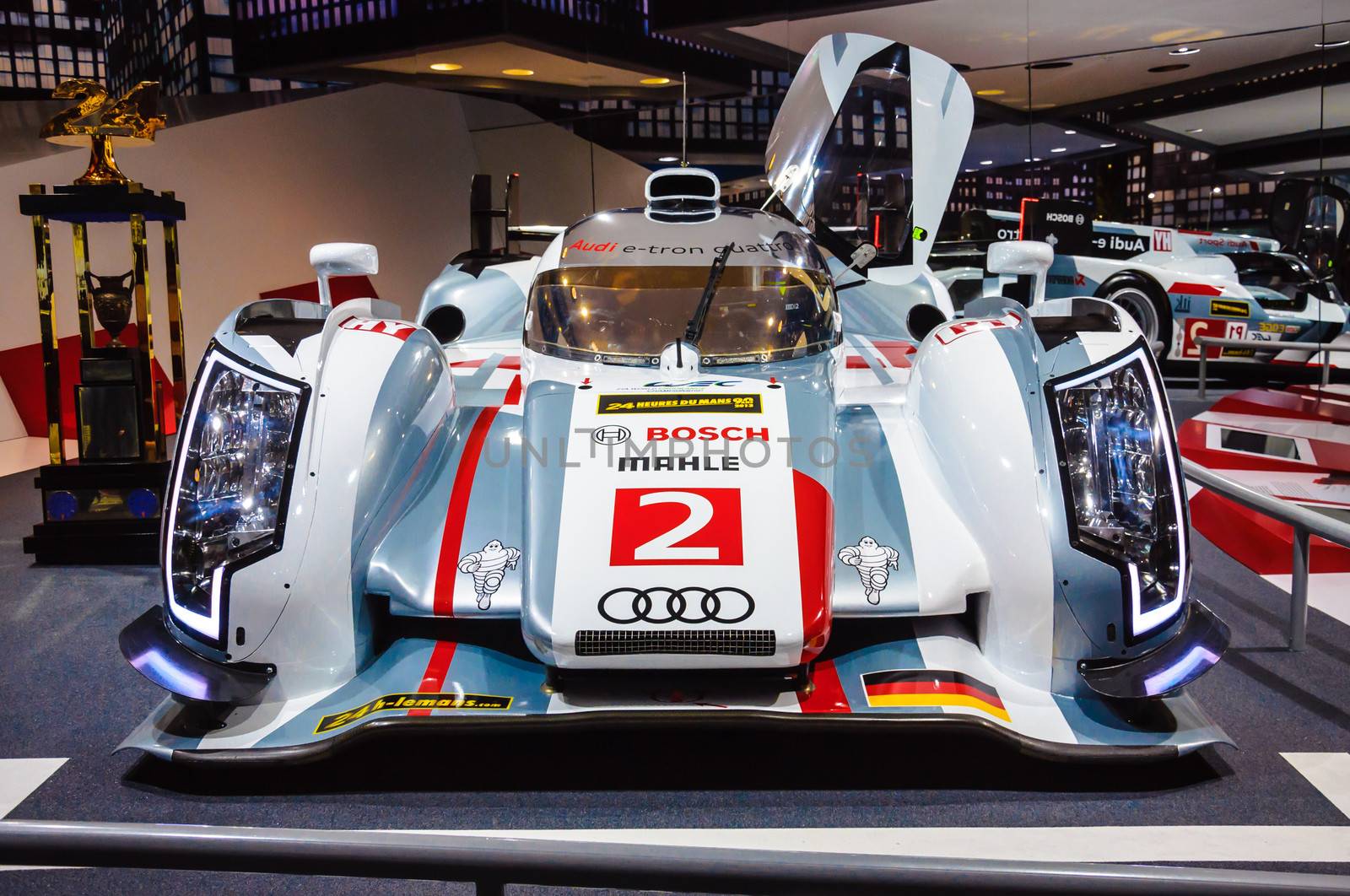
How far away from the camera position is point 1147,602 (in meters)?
2.27

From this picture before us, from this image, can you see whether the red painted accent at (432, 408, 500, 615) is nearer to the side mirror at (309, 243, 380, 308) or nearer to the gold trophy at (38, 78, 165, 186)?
the side mirror at (309, 243, 380, 308)

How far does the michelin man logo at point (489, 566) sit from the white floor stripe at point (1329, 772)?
1.80 m

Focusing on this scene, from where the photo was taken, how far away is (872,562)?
2387mm

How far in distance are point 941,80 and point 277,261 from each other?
242 inches

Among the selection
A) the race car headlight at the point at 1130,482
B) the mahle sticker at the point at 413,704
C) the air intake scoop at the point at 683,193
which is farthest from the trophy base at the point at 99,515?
the race car headlight at the point at 1130,482

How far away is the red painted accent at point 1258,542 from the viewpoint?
155 inches

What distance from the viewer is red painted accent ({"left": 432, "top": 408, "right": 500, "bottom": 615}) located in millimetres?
2330

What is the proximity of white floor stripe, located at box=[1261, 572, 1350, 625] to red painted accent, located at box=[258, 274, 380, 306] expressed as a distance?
6.67m

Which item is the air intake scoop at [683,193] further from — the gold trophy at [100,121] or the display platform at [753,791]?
the gold trophy at [100,121]

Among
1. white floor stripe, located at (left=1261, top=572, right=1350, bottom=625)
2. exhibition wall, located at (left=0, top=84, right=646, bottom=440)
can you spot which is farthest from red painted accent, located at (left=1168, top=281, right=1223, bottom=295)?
white floor stripe, located at (left=1261, top=572, right=1350, bottom=625)

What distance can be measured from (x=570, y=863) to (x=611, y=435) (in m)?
1.47

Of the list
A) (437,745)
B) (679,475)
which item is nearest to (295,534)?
(437,745)

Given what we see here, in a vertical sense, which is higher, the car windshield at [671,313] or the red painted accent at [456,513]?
the car windshield at [671,313]

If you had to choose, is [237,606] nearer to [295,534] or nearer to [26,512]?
[295,534]
